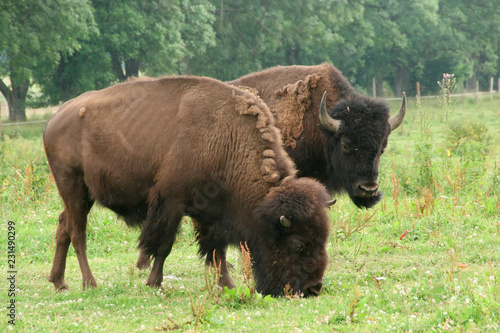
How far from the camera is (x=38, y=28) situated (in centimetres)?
2650

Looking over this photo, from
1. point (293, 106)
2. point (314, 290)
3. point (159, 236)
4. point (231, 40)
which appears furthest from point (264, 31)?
point (314, 290)

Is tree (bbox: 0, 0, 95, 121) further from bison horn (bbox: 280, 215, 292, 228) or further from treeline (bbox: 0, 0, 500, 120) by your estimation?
bison horn (bbox: 280, 215, 292, 228)

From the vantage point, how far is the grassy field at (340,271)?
502cm

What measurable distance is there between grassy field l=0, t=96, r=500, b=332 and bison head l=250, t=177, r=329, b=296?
23 centimetres

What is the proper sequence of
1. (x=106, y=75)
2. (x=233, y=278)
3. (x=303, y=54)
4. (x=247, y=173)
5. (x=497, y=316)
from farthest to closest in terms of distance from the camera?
(x=303, y=54)
(x=106, y=75)
(x=233, y=278)
(x=247, y=173)
(x=497, y=316)

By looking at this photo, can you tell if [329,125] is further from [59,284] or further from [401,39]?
[401,39]

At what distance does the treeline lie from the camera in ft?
88.2

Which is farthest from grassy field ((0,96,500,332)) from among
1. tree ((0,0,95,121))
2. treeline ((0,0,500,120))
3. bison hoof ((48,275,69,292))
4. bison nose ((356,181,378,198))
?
treeline ((0,0,500,120))

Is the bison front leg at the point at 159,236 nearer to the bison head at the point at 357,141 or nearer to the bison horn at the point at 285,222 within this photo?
the bison horn at the point at 285,222

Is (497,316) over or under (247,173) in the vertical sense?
under

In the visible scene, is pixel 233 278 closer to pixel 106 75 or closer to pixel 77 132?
pixel 77 132

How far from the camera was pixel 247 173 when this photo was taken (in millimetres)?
6398

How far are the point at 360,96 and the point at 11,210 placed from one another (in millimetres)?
6258

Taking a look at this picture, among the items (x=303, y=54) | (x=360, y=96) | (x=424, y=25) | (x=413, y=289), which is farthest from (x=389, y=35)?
(x=413, y=289)
